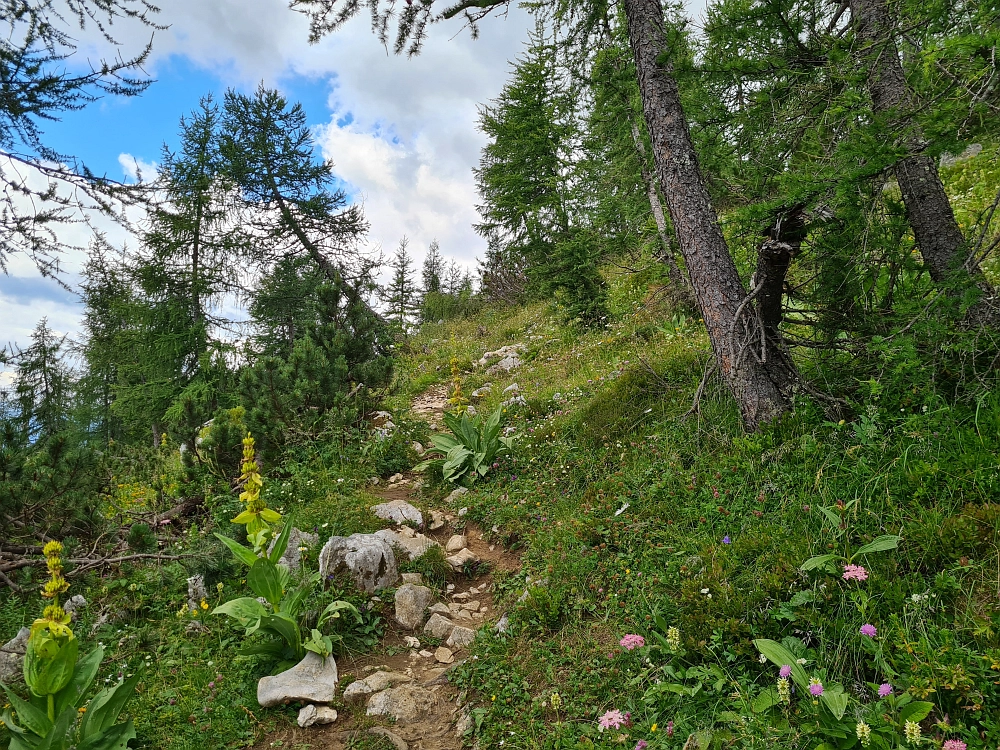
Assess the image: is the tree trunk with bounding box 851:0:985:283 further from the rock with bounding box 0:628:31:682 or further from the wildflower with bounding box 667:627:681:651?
the rock with bounding box 0:628:31:682

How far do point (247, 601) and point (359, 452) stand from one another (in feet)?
12.3

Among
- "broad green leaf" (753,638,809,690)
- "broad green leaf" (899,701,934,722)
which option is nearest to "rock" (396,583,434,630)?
"broad green leaf" (753,638,809,690)

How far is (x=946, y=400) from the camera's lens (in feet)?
11.4

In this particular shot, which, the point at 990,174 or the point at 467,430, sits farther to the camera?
the point at 990,174

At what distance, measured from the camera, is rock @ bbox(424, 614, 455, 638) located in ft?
14.3

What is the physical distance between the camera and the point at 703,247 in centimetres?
493

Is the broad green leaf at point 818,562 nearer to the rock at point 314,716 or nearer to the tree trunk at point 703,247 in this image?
A: the tree trunk at point 703,247

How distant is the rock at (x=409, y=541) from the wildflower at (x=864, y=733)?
3.87 meters

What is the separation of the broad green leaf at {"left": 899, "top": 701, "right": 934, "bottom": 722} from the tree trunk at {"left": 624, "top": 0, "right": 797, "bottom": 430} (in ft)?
8.73

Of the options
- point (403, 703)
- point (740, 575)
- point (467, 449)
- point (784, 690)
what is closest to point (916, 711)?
point (784, 690)

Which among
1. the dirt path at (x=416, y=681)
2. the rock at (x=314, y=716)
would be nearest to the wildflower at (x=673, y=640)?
the dirt path at (x=416, y=681)

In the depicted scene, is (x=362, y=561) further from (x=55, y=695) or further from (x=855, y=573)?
(x=855, y=573)

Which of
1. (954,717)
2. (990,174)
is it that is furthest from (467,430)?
(990,174)

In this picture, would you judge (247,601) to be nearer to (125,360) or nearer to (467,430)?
(467,430)
